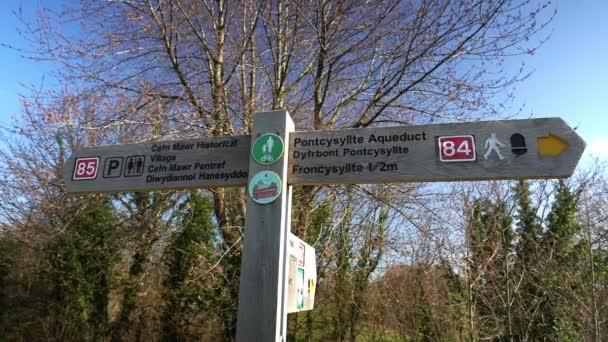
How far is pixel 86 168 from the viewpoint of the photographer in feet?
7.85

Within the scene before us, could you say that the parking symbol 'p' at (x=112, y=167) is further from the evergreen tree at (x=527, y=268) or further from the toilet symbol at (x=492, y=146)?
the evergreen tree at (x=527, y=268)

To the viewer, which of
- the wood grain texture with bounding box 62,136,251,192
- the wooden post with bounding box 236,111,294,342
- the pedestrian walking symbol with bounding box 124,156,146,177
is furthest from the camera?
the pedestrian walking symbol with bounding box 124,156,146,177

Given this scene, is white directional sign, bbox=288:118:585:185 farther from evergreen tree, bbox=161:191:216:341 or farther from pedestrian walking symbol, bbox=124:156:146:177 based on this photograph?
evergreen tree, bbox=161:191:216:341

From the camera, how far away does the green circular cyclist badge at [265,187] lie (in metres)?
1.93

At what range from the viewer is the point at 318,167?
6.66 feet

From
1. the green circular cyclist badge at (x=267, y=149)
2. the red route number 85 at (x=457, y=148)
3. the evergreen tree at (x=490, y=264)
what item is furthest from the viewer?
the evergreen tree at (x=490, y=264)

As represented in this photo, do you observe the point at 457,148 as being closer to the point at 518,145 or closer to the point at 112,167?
the point at 518,145

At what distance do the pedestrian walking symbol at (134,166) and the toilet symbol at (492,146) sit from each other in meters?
1.91

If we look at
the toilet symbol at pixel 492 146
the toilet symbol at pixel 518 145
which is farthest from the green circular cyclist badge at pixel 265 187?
the toilet symbol at pixel 518 145

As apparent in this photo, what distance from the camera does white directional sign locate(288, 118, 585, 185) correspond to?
1839mm

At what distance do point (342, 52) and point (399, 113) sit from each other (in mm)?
1451

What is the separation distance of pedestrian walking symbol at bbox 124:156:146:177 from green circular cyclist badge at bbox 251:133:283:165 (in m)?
0.75

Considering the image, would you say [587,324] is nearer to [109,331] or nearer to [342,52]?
[342,52]

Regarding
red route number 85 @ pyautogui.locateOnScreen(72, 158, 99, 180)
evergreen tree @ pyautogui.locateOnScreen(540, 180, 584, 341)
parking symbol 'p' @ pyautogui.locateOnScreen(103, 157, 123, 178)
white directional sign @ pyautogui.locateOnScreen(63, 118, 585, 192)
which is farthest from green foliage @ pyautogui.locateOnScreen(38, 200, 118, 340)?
evergreen tree @ pyautogui.locateOnScreen(540, 180, 584, 341)
